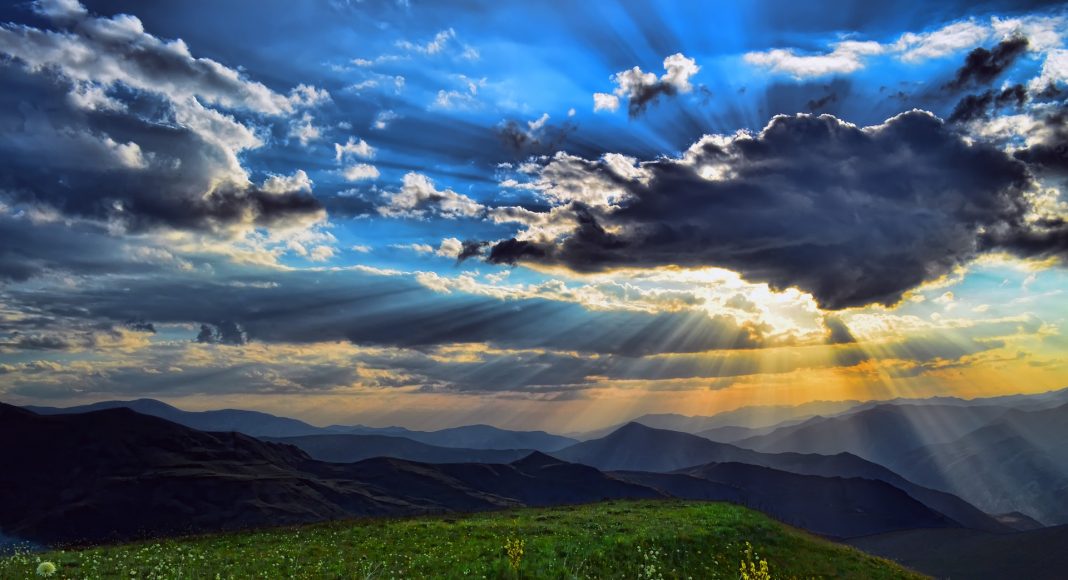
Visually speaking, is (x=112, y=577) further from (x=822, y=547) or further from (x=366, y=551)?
(x=822, y=547)

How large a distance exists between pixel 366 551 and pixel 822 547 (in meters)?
32.6

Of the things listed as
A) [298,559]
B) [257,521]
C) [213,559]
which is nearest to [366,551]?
[298,559]

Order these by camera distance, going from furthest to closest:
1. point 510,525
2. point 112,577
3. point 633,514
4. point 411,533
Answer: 1. point 633,514
2. point 510,525
3. point 411,533
4. point 112,577

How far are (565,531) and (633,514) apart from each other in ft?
38.9

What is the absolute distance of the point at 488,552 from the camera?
32.6 m

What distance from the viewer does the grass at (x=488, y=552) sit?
27766 millimetres

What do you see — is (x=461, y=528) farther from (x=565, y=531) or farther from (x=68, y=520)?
(x=68, y=520)

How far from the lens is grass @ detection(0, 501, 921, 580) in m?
27.8

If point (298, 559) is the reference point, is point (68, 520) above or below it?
below

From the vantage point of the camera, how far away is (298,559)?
30.6m

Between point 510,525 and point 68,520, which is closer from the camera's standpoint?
point 510,525

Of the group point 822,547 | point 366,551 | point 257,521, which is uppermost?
point 366,551

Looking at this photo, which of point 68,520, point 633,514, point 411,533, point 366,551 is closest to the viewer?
point 366,551

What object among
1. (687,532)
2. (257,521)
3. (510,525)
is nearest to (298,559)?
(510,525)
